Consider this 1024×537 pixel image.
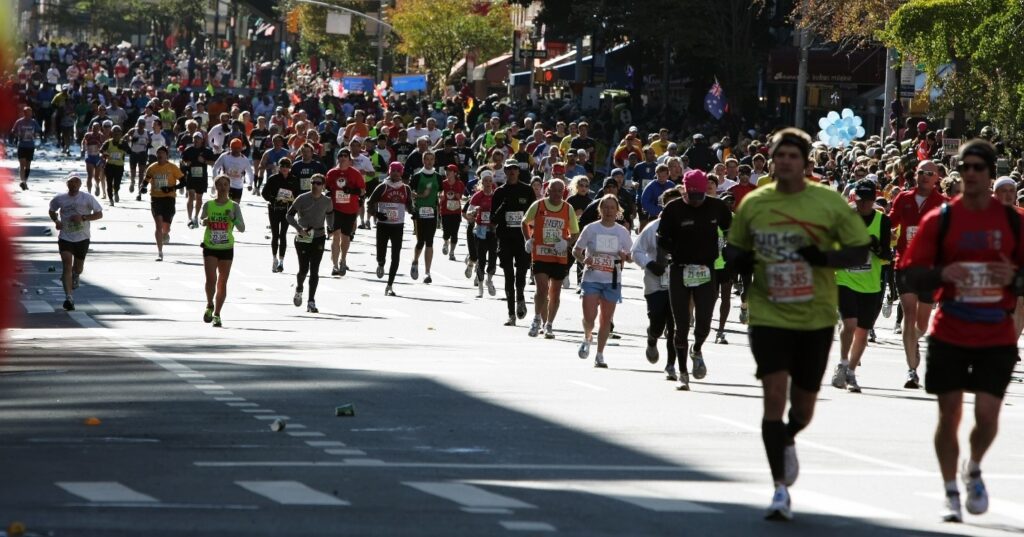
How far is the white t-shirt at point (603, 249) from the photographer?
1897 centimetres

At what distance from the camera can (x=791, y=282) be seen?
375 inches

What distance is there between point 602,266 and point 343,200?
42.6ft

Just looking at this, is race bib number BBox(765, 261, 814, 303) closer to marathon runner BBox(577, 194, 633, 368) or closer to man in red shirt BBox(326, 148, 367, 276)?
marathon runner BBox(577, 194, 633, 368)

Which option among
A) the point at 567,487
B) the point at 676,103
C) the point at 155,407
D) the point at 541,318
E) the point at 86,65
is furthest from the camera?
the point at 86,65

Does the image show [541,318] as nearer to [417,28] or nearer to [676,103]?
[676,103]

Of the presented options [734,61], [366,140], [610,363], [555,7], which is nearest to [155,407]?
[610,363]

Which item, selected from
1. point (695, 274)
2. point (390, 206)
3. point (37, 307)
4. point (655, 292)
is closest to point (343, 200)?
point (390, 206)

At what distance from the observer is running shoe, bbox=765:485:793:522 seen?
9445 mm

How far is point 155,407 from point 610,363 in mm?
6189

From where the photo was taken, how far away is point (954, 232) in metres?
9.59

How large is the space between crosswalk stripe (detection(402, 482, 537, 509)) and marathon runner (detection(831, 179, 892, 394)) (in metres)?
7.12

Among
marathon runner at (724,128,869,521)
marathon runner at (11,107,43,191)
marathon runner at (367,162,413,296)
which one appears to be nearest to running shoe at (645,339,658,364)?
marathon runner at (724,128,869,521)

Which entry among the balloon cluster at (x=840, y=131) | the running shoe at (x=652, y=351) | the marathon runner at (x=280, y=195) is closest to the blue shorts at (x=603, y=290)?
the running shoe at (x=652, y=351)

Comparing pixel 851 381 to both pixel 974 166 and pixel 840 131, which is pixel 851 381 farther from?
pixel 840 131
